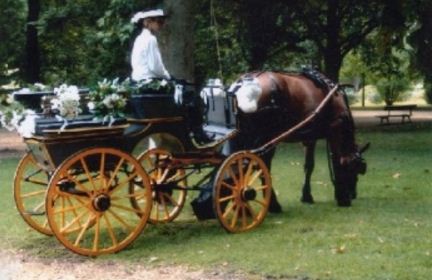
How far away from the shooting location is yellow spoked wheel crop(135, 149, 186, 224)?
10.1 m

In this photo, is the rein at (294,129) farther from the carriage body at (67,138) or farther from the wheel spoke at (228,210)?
the carriage body at (67,138)

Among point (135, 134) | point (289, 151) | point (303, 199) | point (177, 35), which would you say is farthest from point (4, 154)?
point (135, 134)

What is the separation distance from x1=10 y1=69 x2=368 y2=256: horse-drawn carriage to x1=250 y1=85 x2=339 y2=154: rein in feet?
0.05

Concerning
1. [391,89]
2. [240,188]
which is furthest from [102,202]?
[391,89]

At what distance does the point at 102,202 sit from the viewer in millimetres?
8648

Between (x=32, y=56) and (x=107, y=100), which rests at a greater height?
(x=32, y=56)

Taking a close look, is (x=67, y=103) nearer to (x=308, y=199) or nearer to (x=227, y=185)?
(x=227, y=185)

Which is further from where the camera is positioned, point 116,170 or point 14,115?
point 14,115

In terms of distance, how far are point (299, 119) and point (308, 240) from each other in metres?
2.37

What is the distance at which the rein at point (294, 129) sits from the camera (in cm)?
1022

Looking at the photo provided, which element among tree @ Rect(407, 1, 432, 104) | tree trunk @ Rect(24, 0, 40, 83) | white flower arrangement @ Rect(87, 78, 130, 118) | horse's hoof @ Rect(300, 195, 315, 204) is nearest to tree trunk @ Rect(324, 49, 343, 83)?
tree @ Rect(407, 1, 432, 104)

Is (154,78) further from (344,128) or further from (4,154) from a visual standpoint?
(4,154)

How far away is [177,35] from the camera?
13.4 metres

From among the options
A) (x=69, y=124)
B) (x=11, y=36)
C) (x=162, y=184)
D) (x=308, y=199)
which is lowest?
(x=308, y=199)
